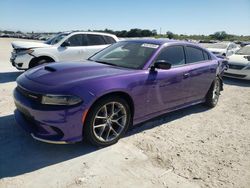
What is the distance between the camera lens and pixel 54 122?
3271 millimetres

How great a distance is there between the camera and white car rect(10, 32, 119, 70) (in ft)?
27.3

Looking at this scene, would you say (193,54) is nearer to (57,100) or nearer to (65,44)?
(57,100)

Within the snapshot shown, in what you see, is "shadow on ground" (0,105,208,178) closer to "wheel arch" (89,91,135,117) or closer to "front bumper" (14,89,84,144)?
"front bumper" (14,89,84,144)

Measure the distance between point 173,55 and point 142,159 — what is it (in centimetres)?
220

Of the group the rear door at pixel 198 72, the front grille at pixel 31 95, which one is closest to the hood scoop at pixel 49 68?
the front grille at pixel 31 95

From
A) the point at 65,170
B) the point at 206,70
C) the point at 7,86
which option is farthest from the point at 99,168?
the point at 7,86

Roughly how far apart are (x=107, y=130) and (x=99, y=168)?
0.70 meters

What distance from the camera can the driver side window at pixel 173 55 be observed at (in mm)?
4666

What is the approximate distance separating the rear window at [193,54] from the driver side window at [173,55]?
0.20 m

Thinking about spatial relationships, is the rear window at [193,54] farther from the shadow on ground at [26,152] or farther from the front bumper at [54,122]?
the front bumper at [54,122]

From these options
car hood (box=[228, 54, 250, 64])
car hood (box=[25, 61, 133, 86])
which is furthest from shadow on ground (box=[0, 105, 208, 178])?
car hood (box=[228, 54, 250, 64])

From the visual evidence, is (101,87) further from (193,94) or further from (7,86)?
(7,86)

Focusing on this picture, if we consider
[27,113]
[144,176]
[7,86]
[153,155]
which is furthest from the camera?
[7,86]

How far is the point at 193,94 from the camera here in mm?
5355
